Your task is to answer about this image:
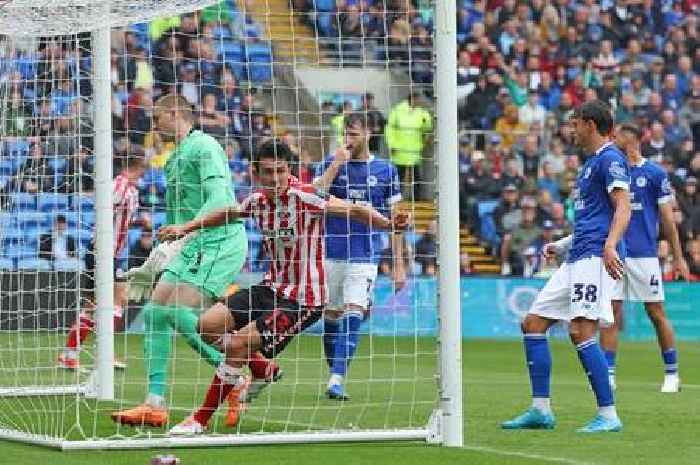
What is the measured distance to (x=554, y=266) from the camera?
27.6 metres

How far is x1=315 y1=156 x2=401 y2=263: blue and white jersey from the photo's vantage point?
51.7ft

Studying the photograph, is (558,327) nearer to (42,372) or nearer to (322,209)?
(42,372)

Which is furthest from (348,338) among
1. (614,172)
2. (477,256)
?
(477,256)

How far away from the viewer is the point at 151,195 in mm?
16750

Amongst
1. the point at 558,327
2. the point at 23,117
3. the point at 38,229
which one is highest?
the point at 23,117

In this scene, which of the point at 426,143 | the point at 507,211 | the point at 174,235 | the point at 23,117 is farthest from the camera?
the point at 507,211

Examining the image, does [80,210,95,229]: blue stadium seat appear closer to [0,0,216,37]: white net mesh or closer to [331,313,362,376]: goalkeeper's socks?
[331,313,362,376]: goalkeeper's socks

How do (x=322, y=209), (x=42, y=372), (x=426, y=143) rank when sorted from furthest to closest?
(x=426, y=143)
(x=42, y=372)
(x=322, y=209)

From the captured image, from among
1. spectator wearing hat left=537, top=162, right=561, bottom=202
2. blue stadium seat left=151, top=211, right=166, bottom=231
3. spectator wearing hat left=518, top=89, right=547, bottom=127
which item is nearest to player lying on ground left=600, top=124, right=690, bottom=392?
blue stadium seat left=151, top=211, right=166, bottom=231

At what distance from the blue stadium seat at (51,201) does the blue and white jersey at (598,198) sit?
5.81 m

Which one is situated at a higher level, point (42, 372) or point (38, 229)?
point (38, 229)

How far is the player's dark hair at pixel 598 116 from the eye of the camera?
12.2 metres

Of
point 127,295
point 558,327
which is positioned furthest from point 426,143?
point 558,327

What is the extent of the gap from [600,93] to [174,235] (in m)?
21.5
